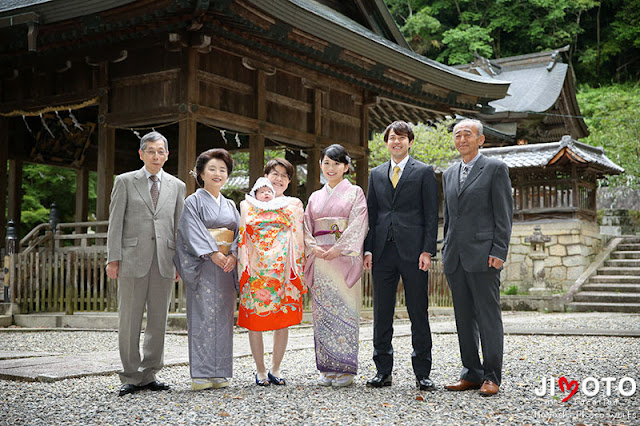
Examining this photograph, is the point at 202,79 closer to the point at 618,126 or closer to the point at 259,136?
the point at 259,136

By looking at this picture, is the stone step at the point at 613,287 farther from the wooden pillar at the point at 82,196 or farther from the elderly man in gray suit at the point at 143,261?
the elderly man in gray suit at the point at 143,261

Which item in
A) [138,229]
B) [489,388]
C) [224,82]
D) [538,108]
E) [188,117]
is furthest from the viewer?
[538,108]

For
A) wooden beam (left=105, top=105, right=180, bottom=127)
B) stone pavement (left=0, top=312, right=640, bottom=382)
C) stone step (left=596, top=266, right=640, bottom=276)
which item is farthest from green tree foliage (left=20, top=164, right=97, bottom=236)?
stone step (left=596, top=266, right=640, bottom=276)

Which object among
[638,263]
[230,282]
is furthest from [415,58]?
[638,263]

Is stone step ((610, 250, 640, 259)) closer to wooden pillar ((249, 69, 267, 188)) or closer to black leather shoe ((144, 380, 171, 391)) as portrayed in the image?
wooden pillar ((249, 69, 267, 188))

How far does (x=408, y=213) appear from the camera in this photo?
14.3ft

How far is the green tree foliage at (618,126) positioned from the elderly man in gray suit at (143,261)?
829 inches

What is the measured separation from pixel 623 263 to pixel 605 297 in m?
2.97

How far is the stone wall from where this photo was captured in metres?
17.0

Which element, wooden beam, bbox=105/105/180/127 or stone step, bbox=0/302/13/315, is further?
stone step, bbox=0/302/13/315

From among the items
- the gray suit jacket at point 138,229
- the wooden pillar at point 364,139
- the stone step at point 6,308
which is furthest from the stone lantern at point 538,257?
the gray suit jacket at point 138,229

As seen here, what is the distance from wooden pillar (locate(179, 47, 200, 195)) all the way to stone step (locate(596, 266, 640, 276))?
39.4 ft

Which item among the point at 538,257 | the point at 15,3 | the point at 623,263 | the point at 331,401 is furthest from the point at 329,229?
the point at 623,263

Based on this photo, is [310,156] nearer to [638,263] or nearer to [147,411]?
[147,411]
